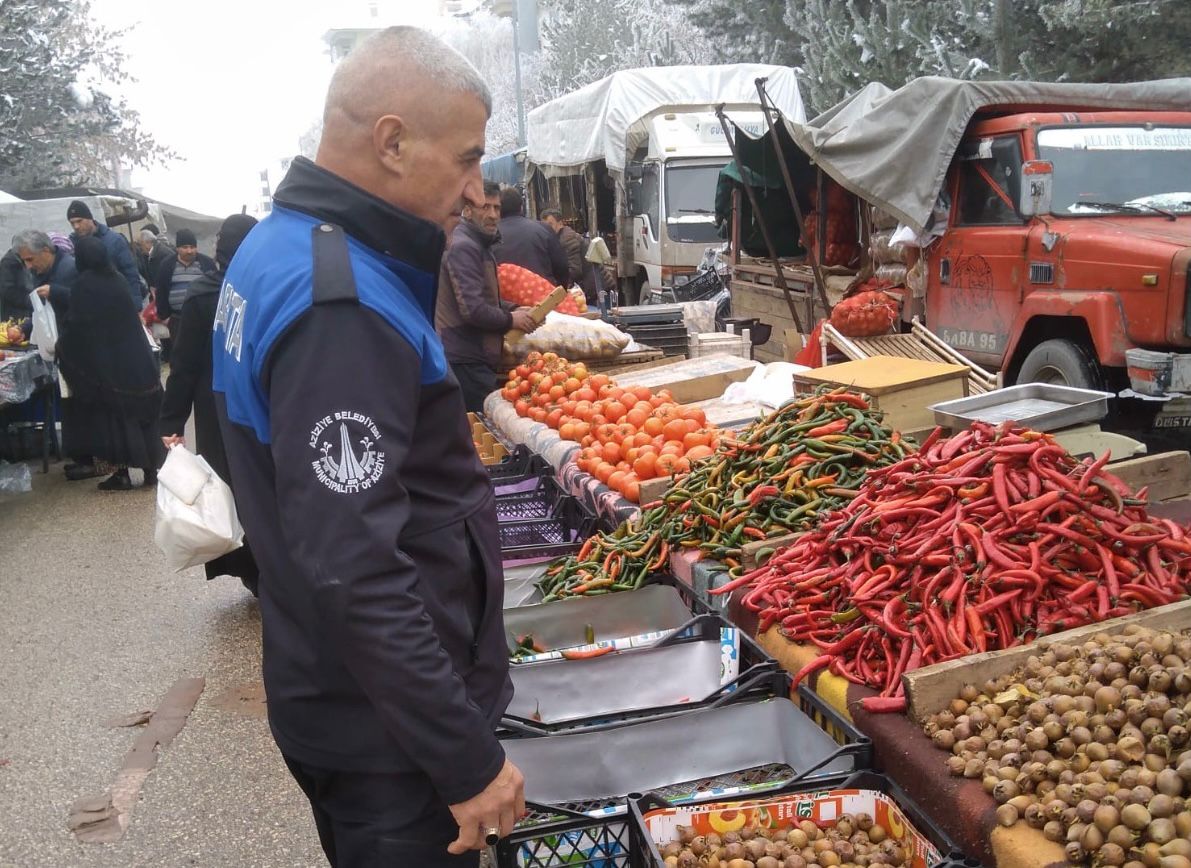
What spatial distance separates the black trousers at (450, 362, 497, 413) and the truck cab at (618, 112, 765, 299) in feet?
30.4

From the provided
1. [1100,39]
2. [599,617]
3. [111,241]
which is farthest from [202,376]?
[1100,39]

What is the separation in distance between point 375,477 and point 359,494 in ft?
0.12

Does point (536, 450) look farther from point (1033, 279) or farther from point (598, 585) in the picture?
point (1033, 279)

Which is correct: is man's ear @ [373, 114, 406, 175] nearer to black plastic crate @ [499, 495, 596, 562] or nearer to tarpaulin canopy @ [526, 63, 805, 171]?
black plastic crate @ [499, 495, 596, 562]

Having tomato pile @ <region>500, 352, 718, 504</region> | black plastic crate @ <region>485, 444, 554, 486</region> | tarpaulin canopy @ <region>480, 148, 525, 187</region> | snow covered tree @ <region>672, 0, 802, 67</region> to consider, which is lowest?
black plastic crate @ <region>485, 444, 554, 486</region>

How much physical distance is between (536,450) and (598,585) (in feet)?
7.42

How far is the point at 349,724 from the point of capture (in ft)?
6.18

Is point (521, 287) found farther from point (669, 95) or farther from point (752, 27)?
point (752, 27)

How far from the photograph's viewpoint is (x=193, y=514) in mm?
5656

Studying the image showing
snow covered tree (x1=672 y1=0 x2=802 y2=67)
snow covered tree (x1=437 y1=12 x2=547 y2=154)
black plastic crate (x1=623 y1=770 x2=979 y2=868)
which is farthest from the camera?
snow covered tree (x1=437 y1=12 x2=547 y2=154)

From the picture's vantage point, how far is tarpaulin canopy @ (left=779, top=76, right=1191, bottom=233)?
8.62 m

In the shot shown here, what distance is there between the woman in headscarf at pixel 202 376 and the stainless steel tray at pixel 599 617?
2887 millimetres

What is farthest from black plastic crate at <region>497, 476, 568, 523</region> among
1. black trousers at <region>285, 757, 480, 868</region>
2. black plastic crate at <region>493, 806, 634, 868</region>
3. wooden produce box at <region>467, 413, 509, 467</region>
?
black trousers at <region>285, 757, 480, 868</region>

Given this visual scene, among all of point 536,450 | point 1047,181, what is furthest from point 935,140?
point 536,450
